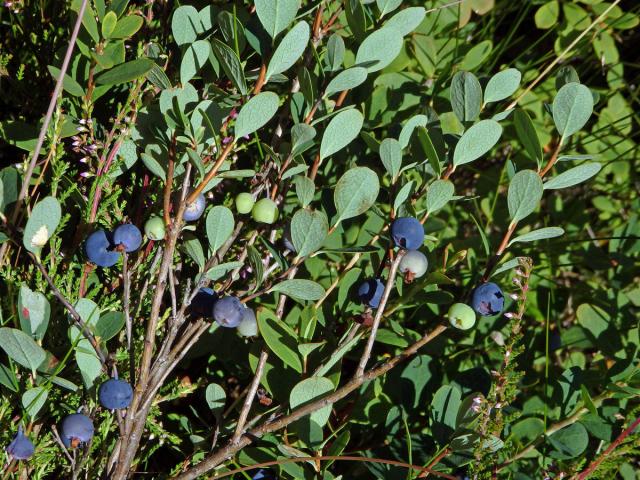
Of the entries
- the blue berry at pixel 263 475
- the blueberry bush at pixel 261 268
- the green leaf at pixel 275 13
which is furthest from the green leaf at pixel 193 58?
the blue berry at pixel 263 475

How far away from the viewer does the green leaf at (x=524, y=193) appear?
111 centimetres

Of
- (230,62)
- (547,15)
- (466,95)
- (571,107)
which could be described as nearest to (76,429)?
(230,62)

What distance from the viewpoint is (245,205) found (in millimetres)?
1157

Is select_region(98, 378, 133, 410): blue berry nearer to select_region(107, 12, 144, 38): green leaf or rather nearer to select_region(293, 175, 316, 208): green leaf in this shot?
select_region(293, 175, 316, 208): green leaf

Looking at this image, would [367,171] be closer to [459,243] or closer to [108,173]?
[108,173]

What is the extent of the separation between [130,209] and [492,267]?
0.74 meters

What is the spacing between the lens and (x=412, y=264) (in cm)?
109

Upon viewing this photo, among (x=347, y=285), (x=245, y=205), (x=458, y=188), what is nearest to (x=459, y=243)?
(x=458, y=188)

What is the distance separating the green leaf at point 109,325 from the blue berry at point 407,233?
0.48m

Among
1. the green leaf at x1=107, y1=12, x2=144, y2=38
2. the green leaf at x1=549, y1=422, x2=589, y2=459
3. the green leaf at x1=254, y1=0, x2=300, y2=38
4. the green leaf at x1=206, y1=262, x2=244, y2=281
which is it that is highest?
the green leaf at x1=107, y1=12, x2=144, y2=38

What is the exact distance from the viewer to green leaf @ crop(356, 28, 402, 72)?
3.78 ft

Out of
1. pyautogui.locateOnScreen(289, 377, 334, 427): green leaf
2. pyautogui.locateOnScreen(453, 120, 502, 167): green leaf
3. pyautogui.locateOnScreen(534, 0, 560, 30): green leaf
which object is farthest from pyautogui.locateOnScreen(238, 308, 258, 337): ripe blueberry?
pyautogui.locateOnScreen(534, 0, 560, 30): green leaf

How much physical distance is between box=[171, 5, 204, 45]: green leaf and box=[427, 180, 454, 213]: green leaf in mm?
512

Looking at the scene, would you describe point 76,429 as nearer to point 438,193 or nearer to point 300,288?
point 300,288
